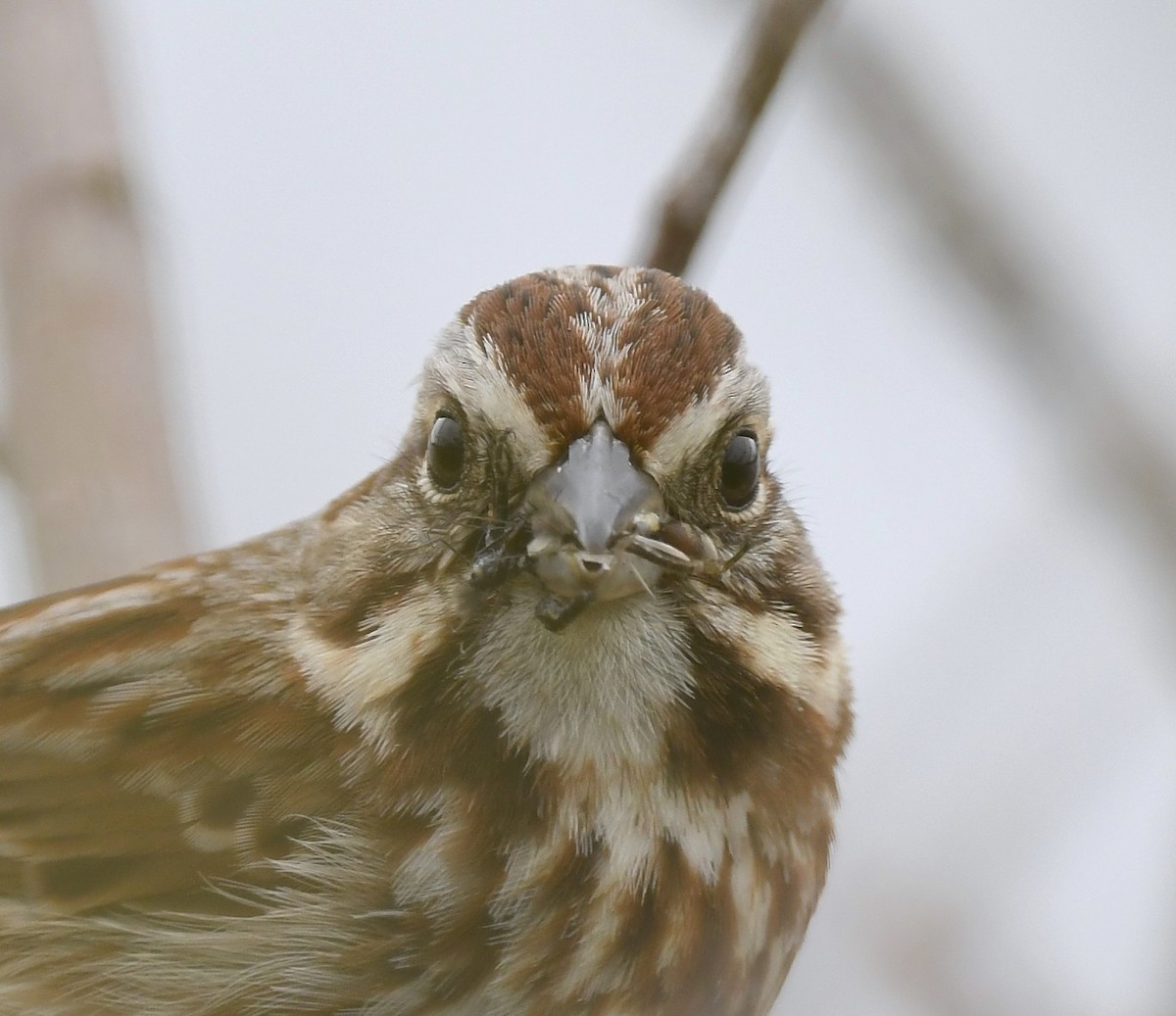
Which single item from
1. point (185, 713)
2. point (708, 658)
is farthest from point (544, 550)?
point (185, 713)

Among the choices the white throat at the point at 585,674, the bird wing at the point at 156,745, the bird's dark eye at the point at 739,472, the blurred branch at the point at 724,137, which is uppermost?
the blurred branch at the point at 724,137

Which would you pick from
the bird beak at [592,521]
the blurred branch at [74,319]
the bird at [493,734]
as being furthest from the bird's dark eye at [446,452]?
the blurred branch at [74,319]

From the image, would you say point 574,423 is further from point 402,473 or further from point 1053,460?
point 1053,460

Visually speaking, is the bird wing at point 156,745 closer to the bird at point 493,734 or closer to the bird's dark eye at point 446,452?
the bird at point 493,734

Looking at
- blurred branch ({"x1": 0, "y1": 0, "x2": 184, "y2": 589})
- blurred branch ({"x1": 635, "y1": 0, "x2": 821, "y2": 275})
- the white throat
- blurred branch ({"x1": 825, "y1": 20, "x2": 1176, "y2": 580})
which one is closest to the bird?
the white throat

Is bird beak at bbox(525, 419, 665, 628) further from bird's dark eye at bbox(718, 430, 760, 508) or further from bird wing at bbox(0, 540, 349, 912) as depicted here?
bird wing at bbox(0, 540, 349, 912)

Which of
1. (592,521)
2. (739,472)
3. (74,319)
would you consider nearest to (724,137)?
(739,472)
